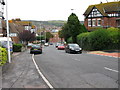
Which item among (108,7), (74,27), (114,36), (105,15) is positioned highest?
(108,7)

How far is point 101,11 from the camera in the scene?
4888 cm

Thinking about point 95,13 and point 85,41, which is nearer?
point 85,41

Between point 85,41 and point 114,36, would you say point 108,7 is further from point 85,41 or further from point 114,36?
point 114,36

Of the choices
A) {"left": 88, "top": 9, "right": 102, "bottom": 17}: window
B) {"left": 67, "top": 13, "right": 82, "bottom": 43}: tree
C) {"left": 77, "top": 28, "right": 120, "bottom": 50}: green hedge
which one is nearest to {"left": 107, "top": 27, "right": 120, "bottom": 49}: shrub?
{"left": 77, "top": 28, "right": 120, "bottom": 50}: green hedge

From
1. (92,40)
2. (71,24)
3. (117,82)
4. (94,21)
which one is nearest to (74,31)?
(71,24)

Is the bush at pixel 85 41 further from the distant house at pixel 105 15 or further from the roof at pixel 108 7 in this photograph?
the roof at pixel 108 7

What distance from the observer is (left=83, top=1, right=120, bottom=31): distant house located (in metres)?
48.0

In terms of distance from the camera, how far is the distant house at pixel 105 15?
4800 cm

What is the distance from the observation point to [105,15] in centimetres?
4834

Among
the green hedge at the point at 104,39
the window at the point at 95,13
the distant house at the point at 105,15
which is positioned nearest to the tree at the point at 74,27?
the window at the point at 95,13

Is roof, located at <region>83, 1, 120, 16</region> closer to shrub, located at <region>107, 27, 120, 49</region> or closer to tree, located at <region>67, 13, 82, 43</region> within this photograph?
tree, located at <region>67, 13, 82, 43</region>

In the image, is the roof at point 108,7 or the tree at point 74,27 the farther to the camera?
the roof at point 108,7

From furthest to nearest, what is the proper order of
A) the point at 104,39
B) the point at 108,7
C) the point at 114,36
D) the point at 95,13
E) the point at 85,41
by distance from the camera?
1. the point at 95,13
2. the point at 108,7
3. the point at 85,41
4. the point at 114,36
5. the point at 104,39

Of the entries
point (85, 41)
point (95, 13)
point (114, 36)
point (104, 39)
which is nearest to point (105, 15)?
point (95, 13)
